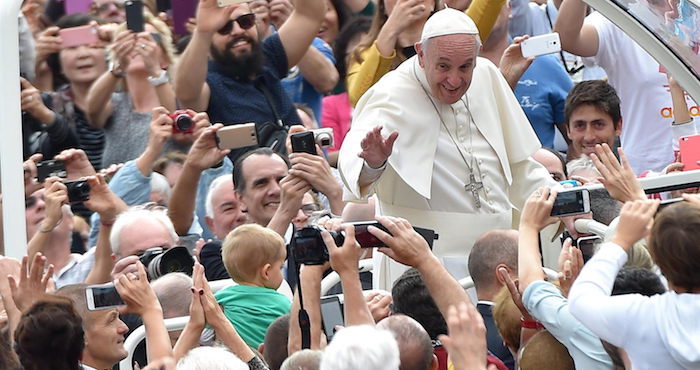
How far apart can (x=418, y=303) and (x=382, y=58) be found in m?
2.88

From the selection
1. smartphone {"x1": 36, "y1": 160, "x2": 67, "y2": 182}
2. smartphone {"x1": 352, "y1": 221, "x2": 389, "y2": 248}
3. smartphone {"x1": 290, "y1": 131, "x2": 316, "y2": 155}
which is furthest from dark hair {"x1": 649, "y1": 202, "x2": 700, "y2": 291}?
smartphone {"x1": 36, "y1": 160, "x2": 67, "y2": 182}

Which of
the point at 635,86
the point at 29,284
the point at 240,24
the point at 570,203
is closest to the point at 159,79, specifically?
the point at 240,24

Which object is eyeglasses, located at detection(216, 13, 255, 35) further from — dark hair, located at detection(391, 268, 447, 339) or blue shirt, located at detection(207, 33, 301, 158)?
dark hair, located at detection(391, 268, 447, 339)

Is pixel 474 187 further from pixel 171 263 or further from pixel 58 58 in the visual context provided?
pixel 58 58

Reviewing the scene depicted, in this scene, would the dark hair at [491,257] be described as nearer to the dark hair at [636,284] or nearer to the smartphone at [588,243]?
the smartphone at [588,243]

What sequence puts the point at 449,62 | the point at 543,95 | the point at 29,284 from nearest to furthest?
1. the point at 29,284
2. the point at 449,62
3. the point at 543,95

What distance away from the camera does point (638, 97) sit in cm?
896

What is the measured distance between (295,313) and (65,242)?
2764 millimetres

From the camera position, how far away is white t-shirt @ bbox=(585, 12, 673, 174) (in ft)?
29.1

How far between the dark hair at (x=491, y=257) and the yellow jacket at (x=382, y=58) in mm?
2453

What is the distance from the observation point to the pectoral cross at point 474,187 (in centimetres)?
732

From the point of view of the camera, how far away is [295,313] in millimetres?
5391

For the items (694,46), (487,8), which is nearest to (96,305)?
(694,46)

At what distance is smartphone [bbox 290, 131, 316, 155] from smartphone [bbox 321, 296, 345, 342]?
68.2 inches
